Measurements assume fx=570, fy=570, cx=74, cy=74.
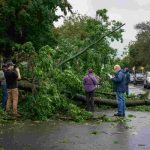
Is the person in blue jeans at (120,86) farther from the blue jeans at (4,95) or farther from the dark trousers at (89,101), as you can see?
the blue jeans at (4,95)

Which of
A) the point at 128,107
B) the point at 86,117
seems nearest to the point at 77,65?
the point at 128,107

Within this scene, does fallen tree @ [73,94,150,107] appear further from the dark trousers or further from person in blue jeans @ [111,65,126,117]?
person in blue jeans @ [111,65,126,117]

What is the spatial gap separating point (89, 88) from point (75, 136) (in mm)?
7053

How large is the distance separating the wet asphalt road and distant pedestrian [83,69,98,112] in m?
3.20

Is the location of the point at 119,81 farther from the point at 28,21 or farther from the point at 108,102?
the point at 28,21

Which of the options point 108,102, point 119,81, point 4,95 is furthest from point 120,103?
point 4,95

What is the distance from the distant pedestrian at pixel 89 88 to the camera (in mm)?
20359

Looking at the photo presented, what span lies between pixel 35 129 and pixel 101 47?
33.2 ft

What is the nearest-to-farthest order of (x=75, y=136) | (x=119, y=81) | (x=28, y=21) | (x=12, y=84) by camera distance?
(x=75, y=136), (x=12, y=84), (x=119, y=81), (x=28, y=21)

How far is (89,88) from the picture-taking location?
802 inches

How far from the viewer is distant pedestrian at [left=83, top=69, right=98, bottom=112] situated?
2036 centimetres

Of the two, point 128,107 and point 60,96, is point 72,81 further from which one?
point 128,107

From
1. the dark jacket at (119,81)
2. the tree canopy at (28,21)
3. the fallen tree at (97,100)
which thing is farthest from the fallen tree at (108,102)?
the tree canopy at (28,21)

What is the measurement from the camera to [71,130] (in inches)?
579
